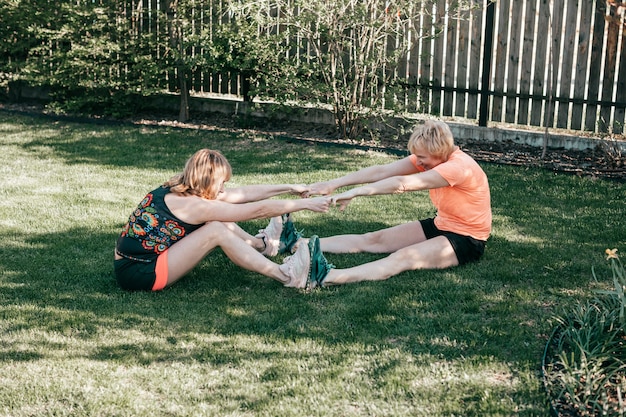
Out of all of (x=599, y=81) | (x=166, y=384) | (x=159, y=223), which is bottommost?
(x=166, y=384)

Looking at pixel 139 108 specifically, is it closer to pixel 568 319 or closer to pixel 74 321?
pixel 74 321

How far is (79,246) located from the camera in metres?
6.14

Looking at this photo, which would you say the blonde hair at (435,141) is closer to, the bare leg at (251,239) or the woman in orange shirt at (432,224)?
the woman in orange shirt at (432,224)

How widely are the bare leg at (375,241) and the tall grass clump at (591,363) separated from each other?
1735mm

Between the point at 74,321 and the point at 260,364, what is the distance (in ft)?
4.12

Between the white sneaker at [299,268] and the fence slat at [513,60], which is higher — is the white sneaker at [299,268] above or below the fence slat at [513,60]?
below

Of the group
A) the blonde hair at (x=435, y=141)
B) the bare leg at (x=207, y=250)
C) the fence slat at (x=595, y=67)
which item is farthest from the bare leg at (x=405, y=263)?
the fence slat at (x=595, y=67)

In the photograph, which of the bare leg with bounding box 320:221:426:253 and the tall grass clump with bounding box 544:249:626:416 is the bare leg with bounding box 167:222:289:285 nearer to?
the bare leg with bounding box 320:221:426:253

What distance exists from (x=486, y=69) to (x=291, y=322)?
6229 millimetres

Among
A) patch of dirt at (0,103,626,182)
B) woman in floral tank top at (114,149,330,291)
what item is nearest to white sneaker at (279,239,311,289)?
woman in floral tank top at (114,149,330,291)

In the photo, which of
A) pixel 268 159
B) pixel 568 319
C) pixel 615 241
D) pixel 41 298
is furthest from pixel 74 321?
pixel 268 159

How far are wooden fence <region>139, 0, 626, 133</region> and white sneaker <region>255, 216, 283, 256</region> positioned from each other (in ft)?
14.1

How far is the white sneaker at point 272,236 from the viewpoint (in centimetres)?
596

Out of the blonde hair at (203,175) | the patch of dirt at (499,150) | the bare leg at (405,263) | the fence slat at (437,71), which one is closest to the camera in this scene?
the blonde hair at (203,175)
